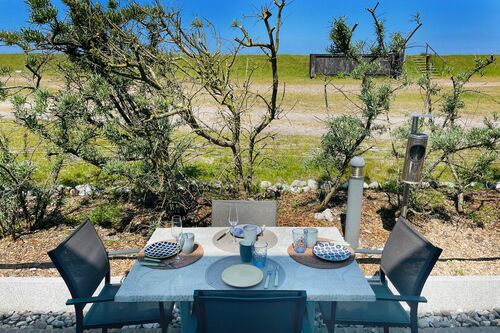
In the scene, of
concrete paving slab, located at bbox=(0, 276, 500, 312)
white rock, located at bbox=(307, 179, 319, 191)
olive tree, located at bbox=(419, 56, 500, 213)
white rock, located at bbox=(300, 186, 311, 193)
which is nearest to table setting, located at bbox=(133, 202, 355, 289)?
concrete paving slab, located at bbox=(0, 276, 500, 312)

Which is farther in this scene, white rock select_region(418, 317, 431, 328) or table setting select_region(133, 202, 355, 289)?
white rock select_region(418, 317, 431, 328)

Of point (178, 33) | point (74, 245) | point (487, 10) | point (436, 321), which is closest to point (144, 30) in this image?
point (178, 33)

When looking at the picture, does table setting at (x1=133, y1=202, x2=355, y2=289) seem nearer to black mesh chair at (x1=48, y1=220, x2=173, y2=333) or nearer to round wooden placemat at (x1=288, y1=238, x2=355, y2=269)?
round wooden placemat at (x1=288, y1=238, x2=355, y2=269)

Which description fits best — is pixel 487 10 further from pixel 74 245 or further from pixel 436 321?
pixel 74 245

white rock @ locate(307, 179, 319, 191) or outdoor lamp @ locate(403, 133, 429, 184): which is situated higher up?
outdoor lamp @ locate(403, 133, 429, 184)

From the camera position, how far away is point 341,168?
4.66 m

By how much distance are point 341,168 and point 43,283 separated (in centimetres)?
328

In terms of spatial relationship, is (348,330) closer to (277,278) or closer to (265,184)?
(277,278)

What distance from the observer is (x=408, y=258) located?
2596 millimetres

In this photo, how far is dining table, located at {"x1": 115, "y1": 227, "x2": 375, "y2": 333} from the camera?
218cm

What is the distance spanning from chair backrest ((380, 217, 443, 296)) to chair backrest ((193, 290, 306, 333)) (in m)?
0.97

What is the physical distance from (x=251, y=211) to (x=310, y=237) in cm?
71

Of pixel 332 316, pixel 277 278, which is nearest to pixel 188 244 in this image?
pixel 277 278

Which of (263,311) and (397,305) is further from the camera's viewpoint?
(397,305)
